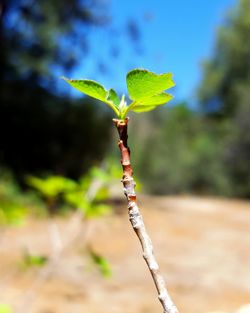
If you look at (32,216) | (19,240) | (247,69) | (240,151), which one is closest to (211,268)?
(19,240)

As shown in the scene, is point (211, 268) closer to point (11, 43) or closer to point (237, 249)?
point (237, 249)

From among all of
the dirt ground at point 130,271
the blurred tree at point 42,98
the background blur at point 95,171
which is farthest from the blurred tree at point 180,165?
the dirt ground at point 130,271

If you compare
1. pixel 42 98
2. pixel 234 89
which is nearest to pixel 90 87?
pixel 42 98

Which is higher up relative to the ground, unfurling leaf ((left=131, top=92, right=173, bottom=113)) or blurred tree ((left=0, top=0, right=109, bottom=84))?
blurred tree ((left=0, top=0, right=109, bottom=84))

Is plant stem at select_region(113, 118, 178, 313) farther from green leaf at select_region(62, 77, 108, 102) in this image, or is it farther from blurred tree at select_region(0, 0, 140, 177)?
blurred tree at select_region(0, 0, 140, 177)

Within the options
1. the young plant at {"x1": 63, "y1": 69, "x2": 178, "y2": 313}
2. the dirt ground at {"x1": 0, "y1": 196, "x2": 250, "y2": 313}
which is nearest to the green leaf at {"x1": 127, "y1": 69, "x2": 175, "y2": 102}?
the young plant at {"x1": 63, "y1": 69, "x2": 178, "y2": 313}

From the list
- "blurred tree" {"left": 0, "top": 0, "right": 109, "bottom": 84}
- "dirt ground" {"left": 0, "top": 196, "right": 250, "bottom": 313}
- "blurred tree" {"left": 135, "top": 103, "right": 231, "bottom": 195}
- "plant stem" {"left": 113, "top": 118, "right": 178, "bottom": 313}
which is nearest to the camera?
"plant stem" {"left": 113, "top": 118, "right": 178, "bottom": 313}

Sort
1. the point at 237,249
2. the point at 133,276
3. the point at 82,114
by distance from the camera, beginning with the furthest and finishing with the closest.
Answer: the point at 82,114 < the point at 237,249 < the point at 133,276
